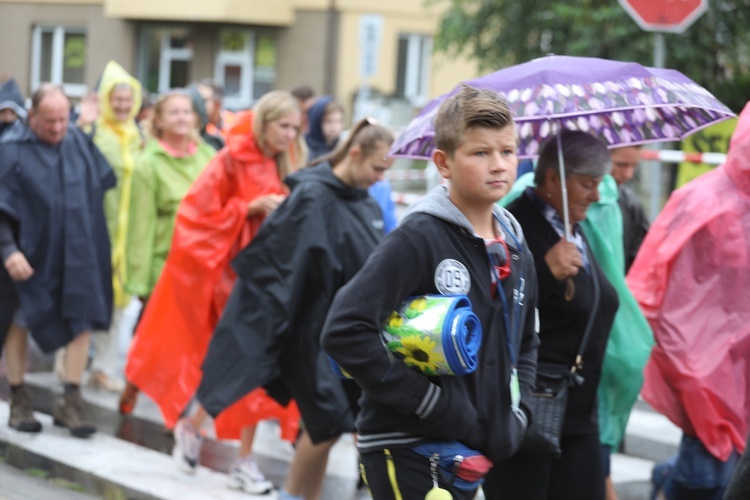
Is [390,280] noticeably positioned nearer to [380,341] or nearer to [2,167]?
[380,341]

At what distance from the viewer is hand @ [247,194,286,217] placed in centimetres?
694

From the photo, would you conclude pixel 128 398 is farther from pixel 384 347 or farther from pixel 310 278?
pixel 384 347

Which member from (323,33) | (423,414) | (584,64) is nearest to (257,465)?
(584,64)

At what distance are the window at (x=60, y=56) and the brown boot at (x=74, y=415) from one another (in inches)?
1184

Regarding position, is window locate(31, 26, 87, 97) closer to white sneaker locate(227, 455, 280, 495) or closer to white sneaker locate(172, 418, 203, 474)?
white sneaker locate(172, 418, 203, 474)

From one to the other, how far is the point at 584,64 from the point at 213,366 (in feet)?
8.24

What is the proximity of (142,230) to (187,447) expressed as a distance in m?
2.19

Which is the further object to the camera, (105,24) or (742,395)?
A: (105,24)

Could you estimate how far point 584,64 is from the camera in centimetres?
509

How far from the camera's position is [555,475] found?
16.1ft

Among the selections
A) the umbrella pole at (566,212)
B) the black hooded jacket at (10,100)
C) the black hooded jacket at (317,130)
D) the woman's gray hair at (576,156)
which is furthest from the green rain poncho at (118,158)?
the umbrella pole at (566,212)

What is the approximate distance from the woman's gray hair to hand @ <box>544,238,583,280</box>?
0.96ft

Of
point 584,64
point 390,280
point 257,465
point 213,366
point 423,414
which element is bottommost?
point 257,465

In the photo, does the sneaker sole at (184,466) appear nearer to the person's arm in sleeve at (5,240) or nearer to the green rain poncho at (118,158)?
the person's arm in sleeve at (5,240)
